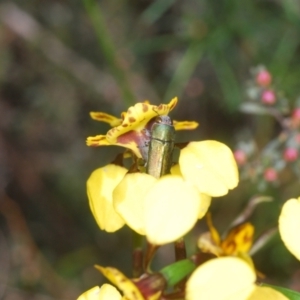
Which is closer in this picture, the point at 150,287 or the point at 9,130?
the point at 150,287

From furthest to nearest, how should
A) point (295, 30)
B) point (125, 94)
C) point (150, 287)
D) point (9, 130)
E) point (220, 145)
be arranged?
point (9, 130) < point (295, 30) < point (125, 94) < point (220, 145) < point (150, 287)

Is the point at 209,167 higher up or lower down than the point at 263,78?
lower down

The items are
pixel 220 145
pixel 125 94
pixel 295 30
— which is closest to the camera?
pixel 220 145

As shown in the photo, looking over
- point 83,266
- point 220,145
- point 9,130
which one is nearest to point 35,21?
point 9,130

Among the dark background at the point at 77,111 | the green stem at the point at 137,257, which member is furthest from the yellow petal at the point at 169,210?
the dark background at the point at 77,111

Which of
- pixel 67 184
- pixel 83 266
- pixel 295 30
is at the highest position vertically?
pixel 295 30

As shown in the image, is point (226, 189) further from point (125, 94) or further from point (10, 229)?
point (10, 229)

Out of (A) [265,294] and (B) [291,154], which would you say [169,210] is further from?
(B) [291,154]

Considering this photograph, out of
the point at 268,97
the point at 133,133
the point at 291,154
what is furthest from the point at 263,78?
the point at 133,133
